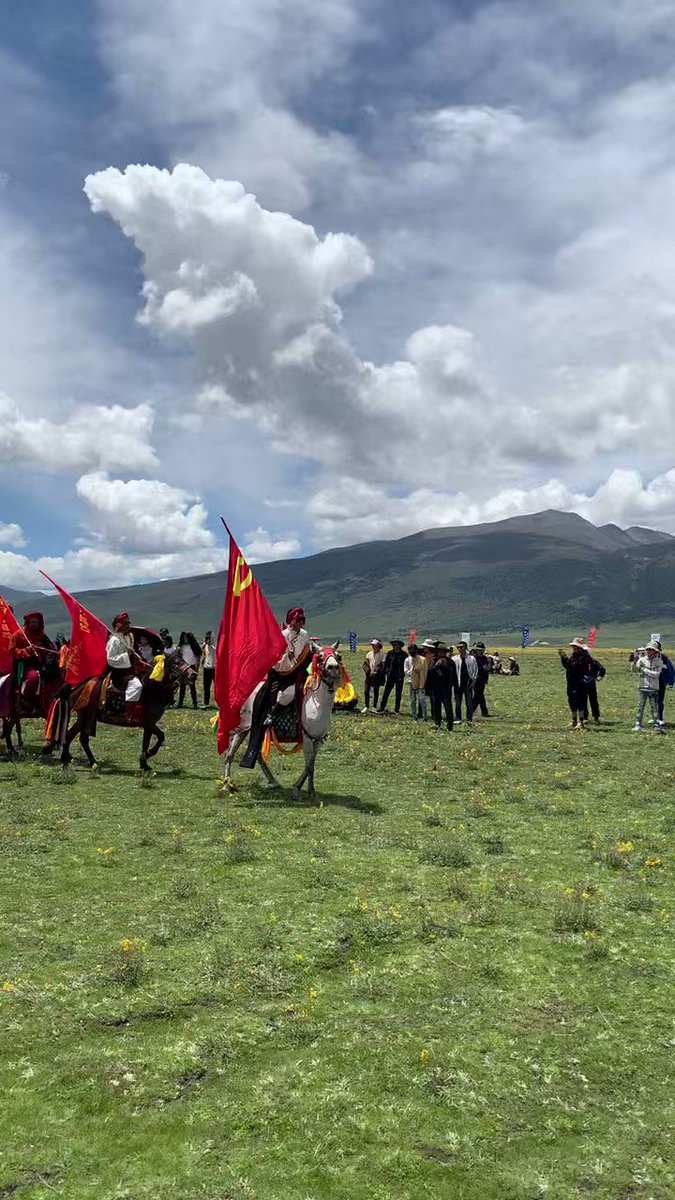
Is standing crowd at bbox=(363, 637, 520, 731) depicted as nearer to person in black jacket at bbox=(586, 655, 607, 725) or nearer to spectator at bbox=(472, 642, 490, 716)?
spectator at bbox=(472, 642, 490, 716)

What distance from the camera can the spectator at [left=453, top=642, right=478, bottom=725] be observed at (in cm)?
2642

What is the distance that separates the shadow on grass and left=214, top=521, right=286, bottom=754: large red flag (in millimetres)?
1606

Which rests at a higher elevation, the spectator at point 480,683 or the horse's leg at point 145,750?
the spectator at point 480,683

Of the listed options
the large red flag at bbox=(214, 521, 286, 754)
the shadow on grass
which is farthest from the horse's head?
the shadow on grass

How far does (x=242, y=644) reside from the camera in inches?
591

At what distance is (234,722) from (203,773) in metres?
2.94

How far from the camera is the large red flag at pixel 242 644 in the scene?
14.9 meters

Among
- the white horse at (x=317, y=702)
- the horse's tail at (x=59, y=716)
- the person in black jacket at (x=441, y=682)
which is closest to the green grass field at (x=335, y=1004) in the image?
the white horse at (x=317, y=702)

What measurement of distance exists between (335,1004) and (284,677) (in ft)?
29.1

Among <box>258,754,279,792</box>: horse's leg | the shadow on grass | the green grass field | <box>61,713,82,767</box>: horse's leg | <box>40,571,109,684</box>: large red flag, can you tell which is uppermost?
<box>40,571,109,684</box>: large red flag

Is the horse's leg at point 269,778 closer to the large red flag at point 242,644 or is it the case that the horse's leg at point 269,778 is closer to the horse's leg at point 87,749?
the large red flag at point 242,644

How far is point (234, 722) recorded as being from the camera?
15195mm

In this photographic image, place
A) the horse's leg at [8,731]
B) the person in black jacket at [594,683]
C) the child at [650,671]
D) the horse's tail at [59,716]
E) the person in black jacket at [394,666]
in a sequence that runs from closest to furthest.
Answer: the horse's tail at [59,716] → the horse's leg at [8,731] → the child at [650,671] → the person in black jacket at [594,683] → the person in black jacket at [394,666]

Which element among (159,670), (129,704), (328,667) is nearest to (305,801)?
(328,667)
